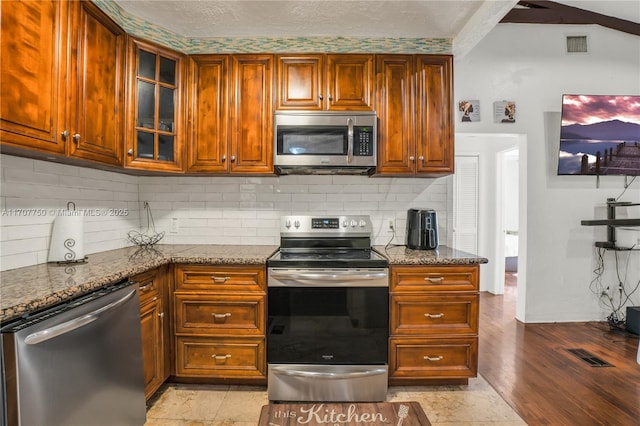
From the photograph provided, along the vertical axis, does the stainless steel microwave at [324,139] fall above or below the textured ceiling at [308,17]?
below

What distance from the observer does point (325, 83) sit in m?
2.53

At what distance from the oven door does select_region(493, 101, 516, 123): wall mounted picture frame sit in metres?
2.27

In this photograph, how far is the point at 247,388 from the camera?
2338 mm

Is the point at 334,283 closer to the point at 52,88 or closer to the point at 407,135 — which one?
the point at 407,135

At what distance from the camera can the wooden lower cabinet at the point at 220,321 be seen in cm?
222

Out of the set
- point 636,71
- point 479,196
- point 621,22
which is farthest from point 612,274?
point 621,22

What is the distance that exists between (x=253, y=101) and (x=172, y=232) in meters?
1.25

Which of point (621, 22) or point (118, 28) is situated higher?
point (621, 22)

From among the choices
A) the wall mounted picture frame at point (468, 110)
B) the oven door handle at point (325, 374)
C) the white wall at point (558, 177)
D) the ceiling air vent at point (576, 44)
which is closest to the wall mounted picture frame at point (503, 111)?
the white wall at point (558, 177)

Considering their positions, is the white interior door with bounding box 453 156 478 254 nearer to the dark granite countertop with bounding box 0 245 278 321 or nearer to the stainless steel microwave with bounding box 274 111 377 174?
the stainless steel microwave with bounding box 274 111 377 174

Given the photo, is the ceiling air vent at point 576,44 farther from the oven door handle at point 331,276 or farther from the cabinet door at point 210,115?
the cabinet door at point 210,115

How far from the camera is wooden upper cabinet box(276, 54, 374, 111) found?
8.30ft

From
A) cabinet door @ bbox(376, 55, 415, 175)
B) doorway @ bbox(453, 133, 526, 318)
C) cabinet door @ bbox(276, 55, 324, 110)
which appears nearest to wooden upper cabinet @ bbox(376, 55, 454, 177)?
cabinet door @ bbox(376, 55, 415, 175)

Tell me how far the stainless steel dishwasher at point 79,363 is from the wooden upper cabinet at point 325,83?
1.64 metres
